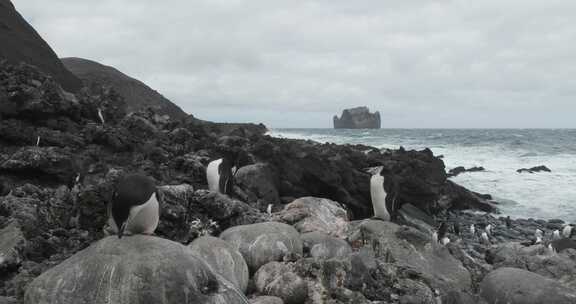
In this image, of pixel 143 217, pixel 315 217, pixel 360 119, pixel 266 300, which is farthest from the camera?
pixel 360 119

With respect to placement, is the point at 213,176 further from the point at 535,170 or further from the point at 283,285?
the point at 535,170

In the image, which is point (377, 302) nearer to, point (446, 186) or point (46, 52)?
point (446, 186)

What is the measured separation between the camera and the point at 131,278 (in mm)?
4223

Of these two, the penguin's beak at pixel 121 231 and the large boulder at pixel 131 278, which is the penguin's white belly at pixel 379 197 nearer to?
the large boulder at pixel 131 278

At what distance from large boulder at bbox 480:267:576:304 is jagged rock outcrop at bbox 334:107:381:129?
506 ft

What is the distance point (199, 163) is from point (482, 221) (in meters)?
16.1

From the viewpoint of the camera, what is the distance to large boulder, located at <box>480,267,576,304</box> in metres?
7.14

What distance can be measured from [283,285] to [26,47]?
2298cm

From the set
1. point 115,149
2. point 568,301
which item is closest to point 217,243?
point 568,301

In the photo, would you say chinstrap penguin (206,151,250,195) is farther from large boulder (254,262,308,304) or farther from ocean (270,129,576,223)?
ocean (270,129,576,223)

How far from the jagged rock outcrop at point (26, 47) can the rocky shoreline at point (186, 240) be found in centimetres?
823

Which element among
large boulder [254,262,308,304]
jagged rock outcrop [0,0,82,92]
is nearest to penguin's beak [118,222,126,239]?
large boulder [254,262,308,304]

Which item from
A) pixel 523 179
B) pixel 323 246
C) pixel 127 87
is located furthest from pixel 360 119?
Answer: pixel 323 246

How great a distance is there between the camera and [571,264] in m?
9.98
